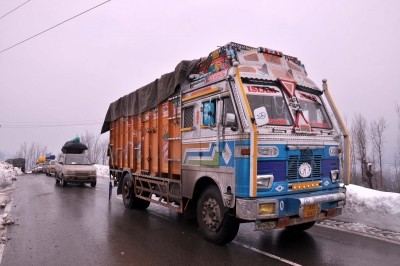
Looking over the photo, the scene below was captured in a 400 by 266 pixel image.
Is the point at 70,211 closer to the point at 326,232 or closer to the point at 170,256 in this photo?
the point at 170,256

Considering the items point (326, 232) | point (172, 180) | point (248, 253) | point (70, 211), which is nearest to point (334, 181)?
point (326, 232)

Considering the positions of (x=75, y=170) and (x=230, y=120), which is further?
(x=75, y=170)

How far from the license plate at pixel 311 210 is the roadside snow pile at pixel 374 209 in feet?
9.31

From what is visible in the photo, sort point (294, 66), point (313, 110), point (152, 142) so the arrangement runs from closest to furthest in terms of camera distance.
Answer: point (313, 110) < point (294, 66) < point (152, 142)

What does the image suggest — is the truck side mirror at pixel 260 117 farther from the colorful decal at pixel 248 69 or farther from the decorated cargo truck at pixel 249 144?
the colorful decal at pixel 248 69

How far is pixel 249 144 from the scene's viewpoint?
554cm

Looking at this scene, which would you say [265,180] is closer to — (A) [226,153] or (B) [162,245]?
(A) [226,153]

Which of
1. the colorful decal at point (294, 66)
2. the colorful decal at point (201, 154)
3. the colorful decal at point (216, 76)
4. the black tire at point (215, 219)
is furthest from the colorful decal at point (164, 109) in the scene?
the colorful decal at point (294, 66)

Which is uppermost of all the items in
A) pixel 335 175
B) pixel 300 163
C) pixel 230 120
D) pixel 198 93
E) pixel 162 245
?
pixel 198 93

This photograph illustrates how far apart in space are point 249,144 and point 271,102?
3.74 ft

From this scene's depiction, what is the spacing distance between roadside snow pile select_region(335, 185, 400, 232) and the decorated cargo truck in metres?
1.87

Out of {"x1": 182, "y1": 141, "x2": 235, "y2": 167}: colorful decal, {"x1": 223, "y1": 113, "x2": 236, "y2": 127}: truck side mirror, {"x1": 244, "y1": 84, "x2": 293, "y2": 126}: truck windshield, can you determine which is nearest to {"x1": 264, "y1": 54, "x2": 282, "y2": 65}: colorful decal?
{"x1": 244, "y1": 84, "x2": 293, "y2": 126}: truck windshield

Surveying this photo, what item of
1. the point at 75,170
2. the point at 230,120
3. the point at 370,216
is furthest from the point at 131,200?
the point at 75,170

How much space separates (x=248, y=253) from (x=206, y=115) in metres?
2.58
